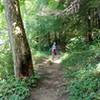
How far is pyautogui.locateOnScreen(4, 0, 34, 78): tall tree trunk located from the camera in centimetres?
1010

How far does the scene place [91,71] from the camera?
32.6ft

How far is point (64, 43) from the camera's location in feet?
78.0

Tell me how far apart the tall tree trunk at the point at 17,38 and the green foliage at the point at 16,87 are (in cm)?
38

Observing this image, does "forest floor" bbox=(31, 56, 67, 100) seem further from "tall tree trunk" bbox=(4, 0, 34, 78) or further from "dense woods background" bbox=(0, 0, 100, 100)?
"tall tree trunk" bbox=(4, 0, 34, 78)

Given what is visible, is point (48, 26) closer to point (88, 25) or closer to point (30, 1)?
point (88, 25)

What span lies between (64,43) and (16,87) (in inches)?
577

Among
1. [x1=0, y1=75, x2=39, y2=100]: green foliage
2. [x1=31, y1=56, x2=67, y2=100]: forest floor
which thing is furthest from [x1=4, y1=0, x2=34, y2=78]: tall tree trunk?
[x1=31, y1=56, x2=67, y2=100]: forest floor

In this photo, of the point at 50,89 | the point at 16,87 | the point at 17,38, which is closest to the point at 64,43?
the point at 17,38

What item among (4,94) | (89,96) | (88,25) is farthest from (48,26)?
(89,96)

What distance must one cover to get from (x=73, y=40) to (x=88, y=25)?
11.9 ft

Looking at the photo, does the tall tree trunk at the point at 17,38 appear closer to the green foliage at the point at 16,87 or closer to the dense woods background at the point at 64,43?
the dense woods background at the point at 64,43

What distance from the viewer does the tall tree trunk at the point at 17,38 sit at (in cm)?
1010

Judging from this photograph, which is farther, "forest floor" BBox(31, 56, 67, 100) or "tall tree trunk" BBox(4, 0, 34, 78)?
"tall tree trunk" BBox(4, 0, 34, 78)

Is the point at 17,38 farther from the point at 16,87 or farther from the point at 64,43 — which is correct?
the point at 64,43
